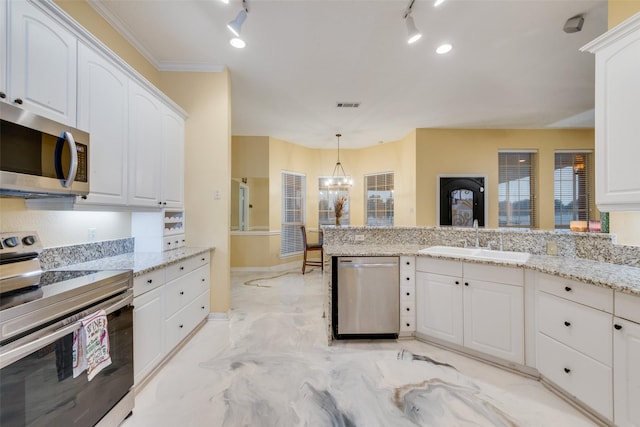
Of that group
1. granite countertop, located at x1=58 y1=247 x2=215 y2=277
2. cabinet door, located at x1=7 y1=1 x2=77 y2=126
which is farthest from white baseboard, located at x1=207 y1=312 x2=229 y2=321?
cabinet door, located at x1=7 y1=1 x2=77 y2=126

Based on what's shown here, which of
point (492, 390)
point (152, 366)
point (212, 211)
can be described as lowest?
point (492, 390)

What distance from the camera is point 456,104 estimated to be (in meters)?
4.18

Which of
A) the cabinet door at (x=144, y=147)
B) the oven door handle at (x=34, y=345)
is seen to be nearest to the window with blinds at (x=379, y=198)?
the cabinet door at (x=144, y=147)

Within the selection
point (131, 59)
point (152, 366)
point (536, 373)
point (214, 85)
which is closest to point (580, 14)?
point (536, 373)

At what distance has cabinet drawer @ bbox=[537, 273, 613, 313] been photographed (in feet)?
5.03

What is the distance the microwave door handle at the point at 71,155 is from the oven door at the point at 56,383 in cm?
75

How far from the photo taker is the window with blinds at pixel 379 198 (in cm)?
654

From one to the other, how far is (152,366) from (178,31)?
2.97m

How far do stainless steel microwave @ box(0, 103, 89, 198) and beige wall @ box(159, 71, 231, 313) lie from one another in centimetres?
142

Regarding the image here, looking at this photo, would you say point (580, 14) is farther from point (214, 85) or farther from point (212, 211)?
point (212, 211)

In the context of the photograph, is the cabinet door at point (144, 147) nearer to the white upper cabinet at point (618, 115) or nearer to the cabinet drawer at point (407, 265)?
the cabinet drawer at point (407, 265)

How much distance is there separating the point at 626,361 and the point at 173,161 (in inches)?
152

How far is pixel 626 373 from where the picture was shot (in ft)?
4.71

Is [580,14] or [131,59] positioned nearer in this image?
[580,14]
